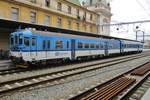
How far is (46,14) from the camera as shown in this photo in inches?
1861

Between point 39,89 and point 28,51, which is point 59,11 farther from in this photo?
point 39,89

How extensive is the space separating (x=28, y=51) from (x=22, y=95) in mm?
8404

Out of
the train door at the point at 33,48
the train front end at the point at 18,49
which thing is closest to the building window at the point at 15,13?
the train front end at the point at 18,49

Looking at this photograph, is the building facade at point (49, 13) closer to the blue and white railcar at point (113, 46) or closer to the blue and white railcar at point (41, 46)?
the blue and white railcar at point (113, 46)

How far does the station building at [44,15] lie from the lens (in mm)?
31091

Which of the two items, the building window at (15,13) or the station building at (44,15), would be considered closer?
the station building at (44,15)

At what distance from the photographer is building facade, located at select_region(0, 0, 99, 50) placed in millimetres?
37347

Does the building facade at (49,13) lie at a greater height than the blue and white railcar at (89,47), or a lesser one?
greater

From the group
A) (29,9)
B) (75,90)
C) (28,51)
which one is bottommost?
(75,90)

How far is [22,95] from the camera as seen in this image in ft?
32.2

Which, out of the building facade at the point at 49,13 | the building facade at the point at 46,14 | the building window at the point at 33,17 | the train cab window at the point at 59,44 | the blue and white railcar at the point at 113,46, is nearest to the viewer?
the train cab window at the point at 59,44

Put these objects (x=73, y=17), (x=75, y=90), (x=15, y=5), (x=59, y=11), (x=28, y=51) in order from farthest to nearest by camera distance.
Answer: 1. (x=73, y=17)
2. (x=59, y=11)
3. (x=15, y=5)
4. (x=28, y=51)
5. (x=75, y=90)

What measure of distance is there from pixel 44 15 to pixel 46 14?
2.51 ft

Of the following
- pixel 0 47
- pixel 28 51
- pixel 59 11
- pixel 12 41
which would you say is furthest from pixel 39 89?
pixel 59 11
